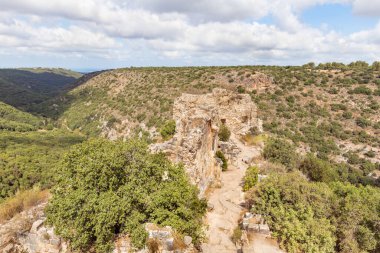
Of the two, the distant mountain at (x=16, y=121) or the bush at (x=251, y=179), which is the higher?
the bush at (x=251, y=179)

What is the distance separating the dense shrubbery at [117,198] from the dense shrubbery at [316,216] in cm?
328

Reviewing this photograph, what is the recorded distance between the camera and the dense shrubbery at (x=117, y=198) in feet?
25.2

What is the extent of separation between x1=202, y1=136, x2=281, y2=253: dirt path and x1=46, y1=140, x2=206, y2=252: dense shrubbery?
5.02ft

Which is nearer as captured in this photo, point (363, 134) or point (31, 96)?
point (363, 134)

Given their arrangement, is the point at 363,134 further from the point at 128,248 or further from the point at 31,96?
the point at 31,96

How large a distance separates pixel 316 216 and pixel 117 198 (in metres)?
8.03

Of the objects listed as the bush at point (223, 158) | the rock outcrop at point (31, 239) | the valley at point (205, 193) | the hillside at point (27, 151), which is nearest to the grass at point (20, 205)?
the valley at point (205, 193)

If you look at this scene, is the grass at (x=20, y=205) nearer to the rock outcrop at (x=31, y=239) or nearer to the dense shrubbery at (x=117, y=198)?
the rock outcrop at (x=31, y=239)

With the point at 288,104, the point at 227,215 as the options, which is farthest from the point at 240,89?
the point at 227,215

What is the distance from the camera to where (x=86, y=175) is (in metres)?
8.67

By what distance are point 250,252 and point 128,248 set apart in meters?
4.12

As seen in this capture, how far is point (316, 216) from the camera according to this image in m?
Answer: 10.6

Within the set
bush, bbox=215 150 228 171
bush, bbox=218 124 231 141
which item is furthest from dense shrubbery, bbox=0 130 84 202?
bush, bbox=215 150 228 171

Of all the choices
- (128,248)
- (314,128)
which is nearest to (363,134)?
(314,128)
